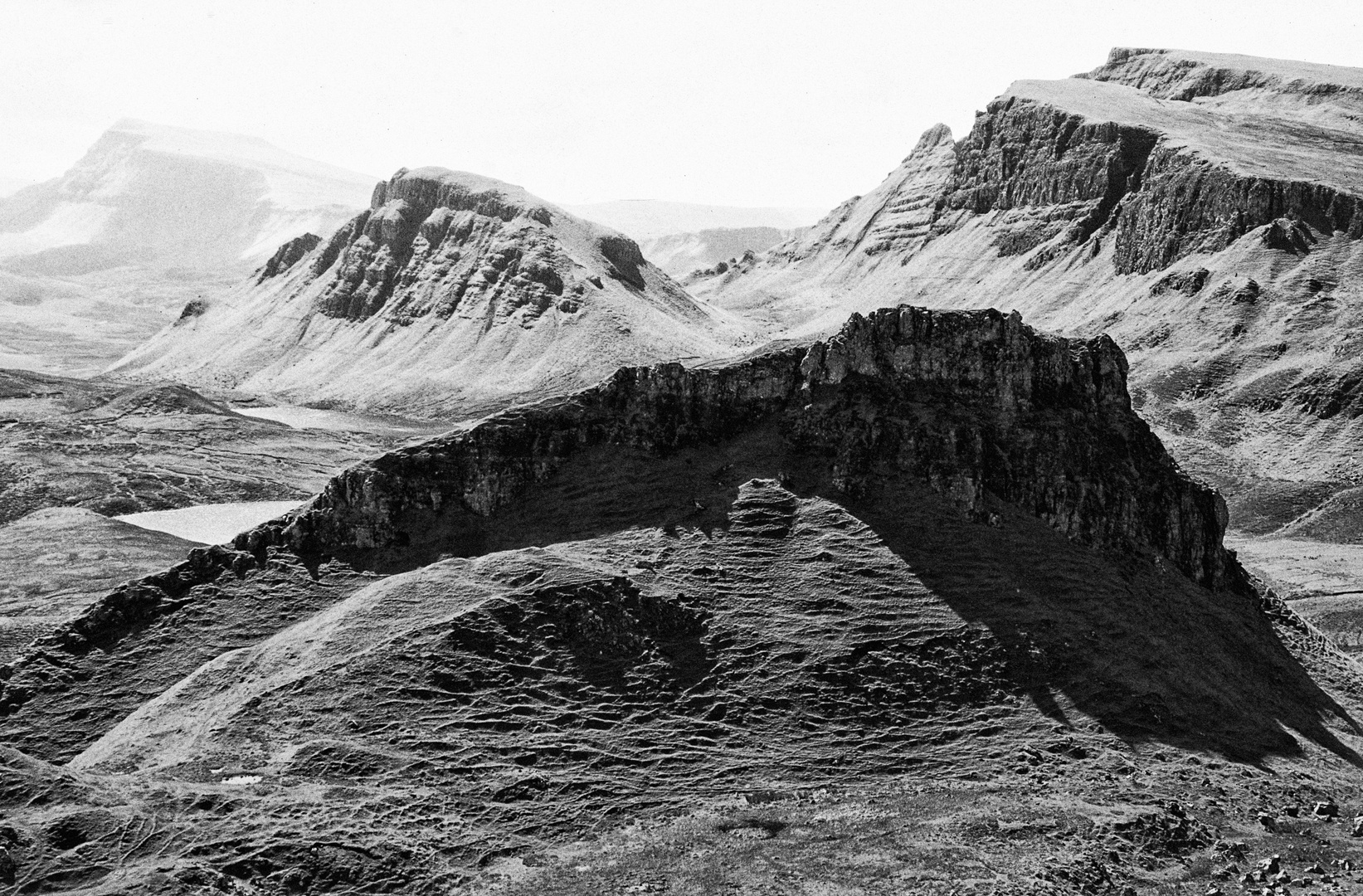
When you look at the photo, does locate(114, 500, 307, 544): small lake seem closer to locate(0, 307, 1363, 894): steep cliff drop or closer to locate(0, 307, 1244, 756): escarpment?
locate(0, 307, 1244, 756): escarpment

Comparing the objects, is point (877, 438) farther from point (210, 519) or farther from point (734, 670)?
point (210, 519)

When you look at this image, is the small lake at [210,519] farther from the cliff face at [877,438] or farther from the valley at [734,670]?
the valley at [734,670]

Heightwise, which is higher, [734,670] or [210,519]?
[734,670]

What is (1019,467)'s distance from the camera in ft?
235

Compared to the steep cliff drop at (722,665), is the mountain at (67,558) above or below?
below

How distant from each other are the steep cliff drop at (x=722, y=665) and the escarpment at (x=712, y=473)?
0.53ft

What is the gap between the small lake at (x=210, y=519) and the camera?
160 meters

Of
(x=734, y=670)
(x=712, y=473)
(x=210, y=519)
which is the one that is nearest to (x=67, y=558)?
(x=210, y=519)

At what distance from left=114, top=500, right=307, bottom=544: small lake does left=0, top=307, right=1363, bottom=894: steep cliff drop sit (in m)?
93.0

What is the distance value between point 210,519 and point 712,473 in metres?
118

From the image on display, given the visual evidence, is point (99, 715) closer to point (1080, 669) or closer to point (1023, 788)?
point (1023, 788)

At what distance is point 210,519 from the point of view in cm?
17250

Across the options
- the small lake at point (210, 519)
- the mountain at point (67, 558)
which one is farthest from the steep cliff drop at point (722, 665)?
the small lake at point (210, 519)

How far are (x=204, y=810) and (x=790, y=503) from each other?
30.1m
